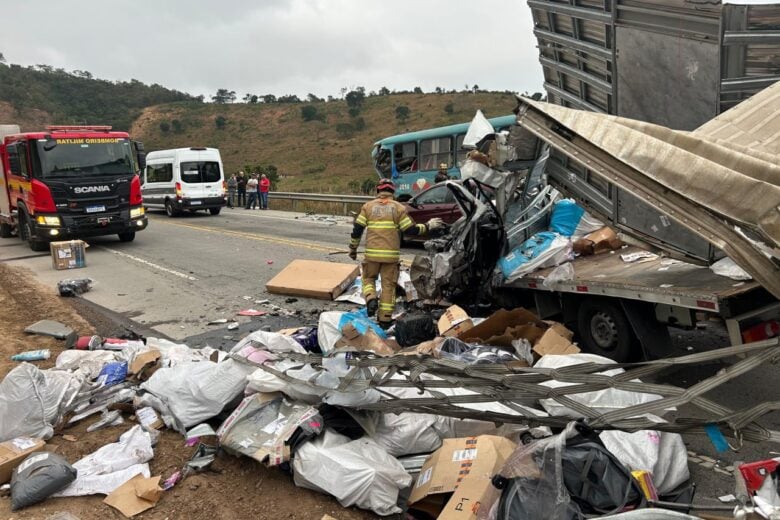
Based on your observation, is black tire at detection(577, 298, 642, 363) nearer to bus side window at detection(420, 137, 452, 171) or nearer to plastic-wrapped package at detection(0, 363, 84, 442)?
plastic-wrapped package at detection(0, 363, 84, 442)

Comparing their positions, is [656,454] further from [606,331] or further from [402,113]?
[402,113]

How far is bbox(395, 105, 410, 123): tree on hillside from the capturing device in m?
62.8

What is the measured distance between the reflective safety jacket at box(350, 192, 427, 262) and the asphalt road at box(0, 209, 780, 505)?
1298 millimetres

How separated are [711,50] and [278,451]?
357cm

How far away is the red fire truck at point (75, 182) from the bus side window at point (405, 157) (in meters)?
7.84

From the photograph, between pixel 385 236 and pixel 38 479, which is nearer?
pixel 38 479

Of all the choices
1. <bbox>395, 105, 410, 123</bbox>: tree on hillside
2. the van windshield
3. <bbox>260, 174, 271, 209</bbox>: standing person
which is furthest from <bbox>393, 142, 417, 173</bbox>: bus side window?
<bbox>395, 105, 410, 123</bbox>: tree on hillside

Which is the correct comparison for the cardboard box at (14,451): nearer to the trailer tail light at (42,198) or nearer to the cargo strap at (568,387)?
the cargo strap at (568,387)

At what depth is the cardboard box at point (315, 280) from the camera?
7699 millimetres

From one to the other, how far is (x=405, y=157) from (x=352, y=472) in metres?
15.6

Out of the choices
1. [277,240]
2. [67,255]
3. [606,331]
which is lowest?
[277,240]

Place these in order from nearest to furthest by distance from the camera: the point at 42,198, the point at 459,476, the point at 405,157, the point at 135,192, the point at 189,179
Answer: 1. the point at 459,476
2. the point at 42,198
3. the point at 135,192
4. the point at 405,157
5. the point at 189,179

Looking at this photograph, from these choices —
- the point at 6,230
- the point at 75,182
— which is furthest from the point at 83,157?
the point at 6,230

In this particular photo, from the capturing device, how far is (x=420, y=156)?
684 inches
